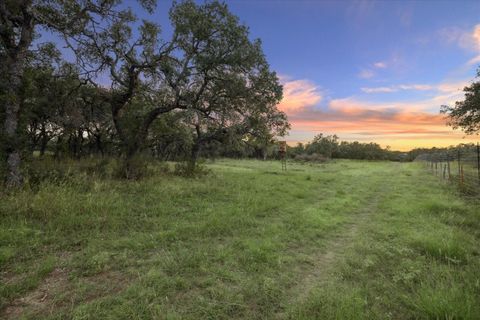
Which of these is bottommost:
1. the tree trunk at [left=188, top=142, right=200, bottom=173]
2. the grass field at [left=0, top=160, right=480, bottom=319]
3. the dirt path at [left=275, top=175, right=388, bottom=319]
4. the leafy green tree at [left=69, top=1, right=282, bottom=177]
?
the dirt path at [left=275, top=175, right=388, bottom=319]

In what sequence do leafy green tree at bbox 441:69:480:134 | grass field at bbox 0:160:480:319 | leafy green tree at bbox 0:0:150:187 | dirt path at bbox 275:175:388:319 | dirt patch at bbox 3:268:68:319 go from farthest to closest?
1. leafy green tree at bbox 441:69:480:134
2. leafy green tree at bbox 0:0:150:187
3. dirt path at bbox 275:175:388:319
4. grass field at bbox 0:160:480:319
5. dirt patch at bbox 3:268:68:319

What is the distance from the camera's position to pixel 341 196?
11.7 metres

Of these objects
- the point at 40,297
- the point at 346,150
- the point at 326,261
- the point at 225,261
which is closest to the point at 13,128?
the point at 40,297

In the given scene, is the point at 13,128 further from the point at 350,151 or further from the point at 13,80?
the point at 350,151

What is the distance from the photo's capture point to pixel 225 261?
15.0 feet

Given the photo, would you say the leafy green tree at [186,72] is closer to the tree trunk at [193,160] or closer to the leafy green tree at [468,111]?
the tree trunk at [193,160]

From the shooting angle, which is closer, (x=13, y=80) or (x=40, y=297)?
(x=40, y=297)

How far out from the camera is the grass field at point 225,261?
3.22 meters

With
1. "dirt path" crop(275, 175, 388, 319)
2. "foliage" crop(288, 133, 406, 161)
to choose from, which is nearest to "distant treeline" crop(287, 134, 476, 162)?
"foliage" crop(288, 133, 406, 161)

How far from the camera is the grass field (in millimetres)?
3225

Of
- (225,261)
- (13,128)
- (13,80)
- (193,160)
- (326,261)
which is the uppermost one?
(13,80)

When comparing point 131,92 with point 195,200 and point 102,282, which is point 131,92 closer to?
point 195,200

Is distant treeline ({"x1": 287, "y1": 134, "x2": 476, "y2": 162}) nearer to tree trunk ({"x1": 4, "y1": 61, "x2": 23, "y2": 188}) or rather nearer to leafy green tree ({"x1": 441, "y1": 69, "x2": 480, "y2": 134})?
leafy green tree ({"x1": 441, "y1": 69, "x2": 480, "y2": 134})

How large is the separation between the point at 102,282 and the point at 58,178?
23.0ft
